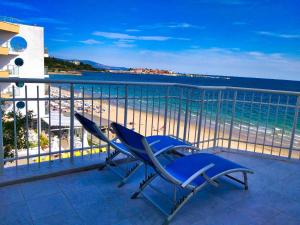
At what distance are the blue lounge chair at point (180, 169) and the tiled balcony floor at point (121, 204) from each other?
0.69 ft

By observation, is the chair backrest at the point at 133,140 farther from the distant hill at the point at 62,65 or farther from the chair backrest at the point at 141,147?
the distant hill at the point at 62,65

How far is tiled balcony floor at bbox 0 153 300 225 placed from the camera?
7.34 ft

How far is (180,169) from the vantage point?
8.37 feet

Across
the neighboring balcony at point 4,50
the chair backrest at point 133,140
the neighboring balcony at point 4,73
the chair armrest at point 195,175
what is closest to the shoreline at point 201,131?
the chair backrest at point 133,140

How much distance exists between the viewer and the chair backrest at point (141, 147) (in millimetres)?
2147

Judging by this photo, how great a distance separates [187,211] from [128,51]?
151 ft

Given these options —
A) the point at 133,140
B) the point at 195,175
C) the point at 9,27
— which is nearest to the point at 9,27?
the point at 9,27

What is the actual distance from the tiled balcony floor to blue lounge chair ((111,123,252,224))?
21 cm

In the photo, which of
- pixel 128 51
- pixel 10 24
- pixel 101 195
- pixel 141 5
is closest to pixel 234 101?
pixel 101 195

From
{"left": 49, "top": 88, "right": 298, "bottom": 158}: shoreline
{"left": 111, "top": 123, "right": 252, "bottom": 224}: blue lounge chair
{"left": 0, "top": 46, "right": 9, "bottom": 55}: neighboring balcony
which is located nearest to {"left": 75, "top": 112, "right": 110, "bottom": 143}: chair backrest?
{"left": 111, "top": 123, "right": 252, "bottom": 224}: blue lounge chair

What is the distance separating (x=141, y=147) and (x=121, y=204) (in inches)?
28.4

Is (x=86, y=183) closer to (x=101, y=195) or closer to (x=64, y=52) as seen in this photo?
(x=101, y=195)

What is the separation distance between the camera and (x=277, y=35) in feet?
128

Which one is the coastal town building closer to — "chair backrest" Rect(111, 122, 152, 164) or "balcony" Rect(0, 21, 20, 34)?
"balcony" Rect(0, 21, 20, 34)
